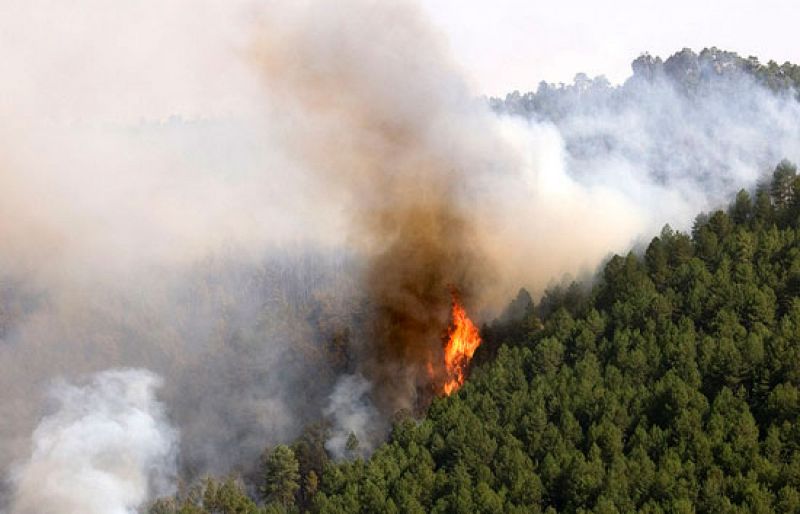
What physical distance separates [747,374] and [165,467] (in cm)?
6015

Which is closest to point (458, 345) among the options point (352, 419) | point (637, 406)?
point (352, 419)

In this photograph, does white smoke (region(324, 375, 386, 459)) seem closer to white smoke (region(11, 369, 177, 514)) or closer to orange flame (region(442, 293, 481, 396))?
orange flame (region(442, 293, 481, 396))

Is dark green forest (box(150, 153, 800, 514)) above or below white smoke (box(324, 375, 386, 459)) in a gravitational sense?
below

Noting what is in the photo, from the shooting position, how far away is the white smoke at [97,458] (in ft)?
352

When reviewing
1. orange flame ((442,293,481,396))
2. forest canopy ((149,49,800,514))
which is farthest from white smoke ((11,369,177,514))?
orange flame ((442,293,481,396))

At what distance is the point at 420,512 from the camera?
8344cm

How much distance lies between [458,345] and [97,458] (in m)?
38.6

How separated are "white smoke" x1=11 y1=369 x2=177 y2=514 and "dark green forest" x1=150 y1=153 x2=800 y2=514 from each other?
464cm

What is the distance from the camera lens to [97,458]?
113688 millimetres

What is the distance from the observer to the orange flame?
131 meters

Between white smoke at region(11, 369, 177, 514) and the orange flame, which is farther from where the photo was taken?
the orange flame

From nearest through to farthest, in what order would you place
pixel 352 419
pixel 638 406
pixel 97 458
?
pixel 638 406 < pixel 97 458 < pixel 352 419

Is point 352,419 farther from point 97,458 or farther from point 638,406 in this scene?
point 638,406

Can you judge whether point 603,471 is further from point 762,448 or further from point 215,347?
point 215,347
